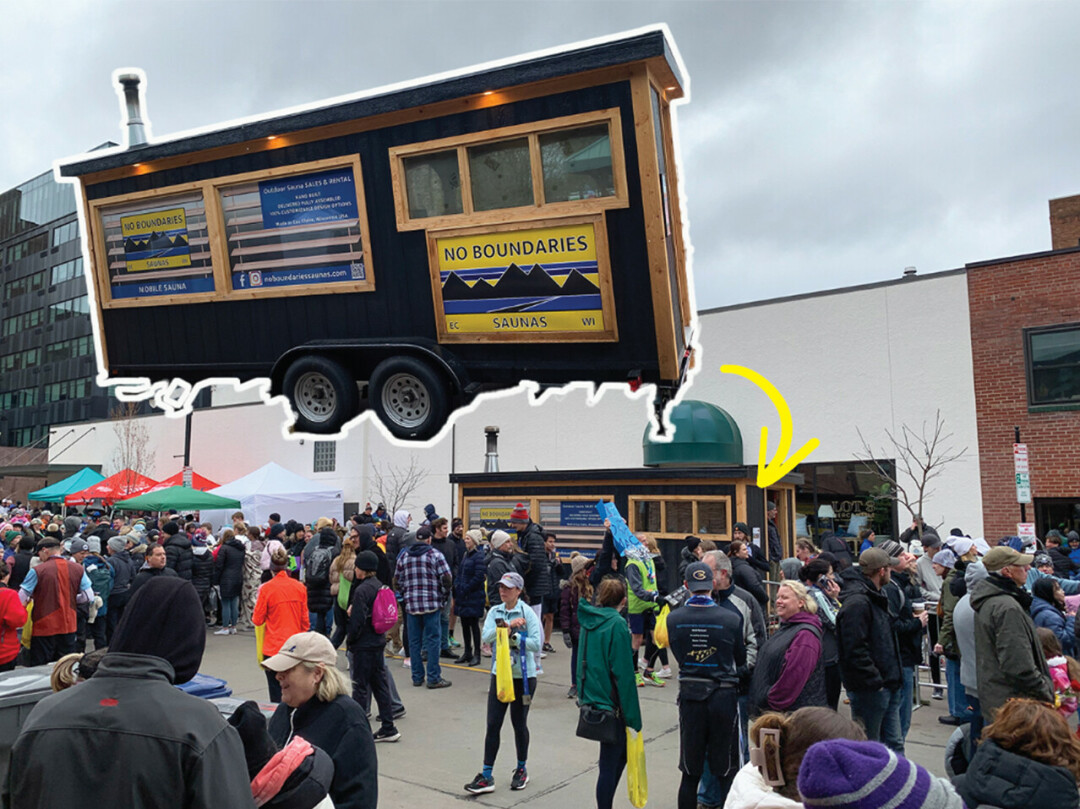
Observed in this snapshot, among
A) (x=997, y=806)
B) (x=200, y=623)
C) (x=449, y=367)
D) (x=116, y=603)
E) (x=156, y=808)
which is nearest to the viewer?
(x=449, y=367)

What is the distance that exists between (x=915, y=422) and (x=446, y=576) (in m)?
16.1

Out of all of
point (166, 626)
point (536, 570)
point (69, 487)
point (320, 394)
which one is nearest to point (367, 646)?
point (536, 570)

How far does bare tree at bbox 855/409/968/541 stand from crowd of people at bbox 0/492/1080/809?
7734 millimetres

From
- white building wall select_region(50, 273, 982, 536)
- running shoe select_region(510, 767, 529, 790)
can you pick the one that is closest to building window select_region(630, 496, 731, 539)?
white building wall select_region(50, 273, 982, 536)

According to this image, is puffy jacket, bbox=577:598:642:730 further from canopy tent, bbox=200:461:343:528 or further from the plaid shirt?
canopy tent, bbox=200:461:343:528

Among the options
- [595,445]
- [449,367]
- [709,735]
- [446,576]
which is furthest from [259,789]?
[595,445]

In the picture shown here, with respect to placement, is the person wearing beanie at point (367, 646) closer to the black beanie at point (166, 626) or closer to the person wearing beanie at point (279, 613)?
the person wearing beanie at point (279, 613)

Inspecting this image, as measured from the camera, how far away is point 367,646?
918 centimetres

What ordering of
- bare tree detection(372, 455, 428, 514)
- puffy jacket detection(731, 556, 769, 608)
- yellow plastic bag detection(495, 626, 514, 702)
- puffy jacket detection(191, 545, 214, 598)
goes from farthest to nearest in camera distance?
bare tree detection(372, 455, 428, 514), puffy jacket detection(191, 545, 214, 598), puffy jacket detection(731, 556, 769, 608), yellow plastic bag detection(495, 626, 514, 702)

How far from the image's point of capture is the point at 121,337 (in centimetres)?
221

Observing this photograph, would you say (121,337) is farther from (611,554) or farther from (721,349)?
(721,349)

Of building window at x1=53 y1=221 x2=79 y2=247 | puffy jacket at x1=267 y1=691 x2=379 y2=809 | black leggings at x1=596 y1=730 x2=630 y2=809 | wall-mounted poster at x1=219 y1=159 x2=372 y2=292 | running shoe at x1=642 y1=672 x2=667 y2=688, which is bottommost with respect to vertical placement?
running shoe at x1=642 y1=672 x2=667 y2=688

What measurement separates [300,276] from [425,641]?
10.8 meters

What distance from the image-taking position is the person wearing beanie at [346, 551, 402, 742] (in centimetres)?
902
